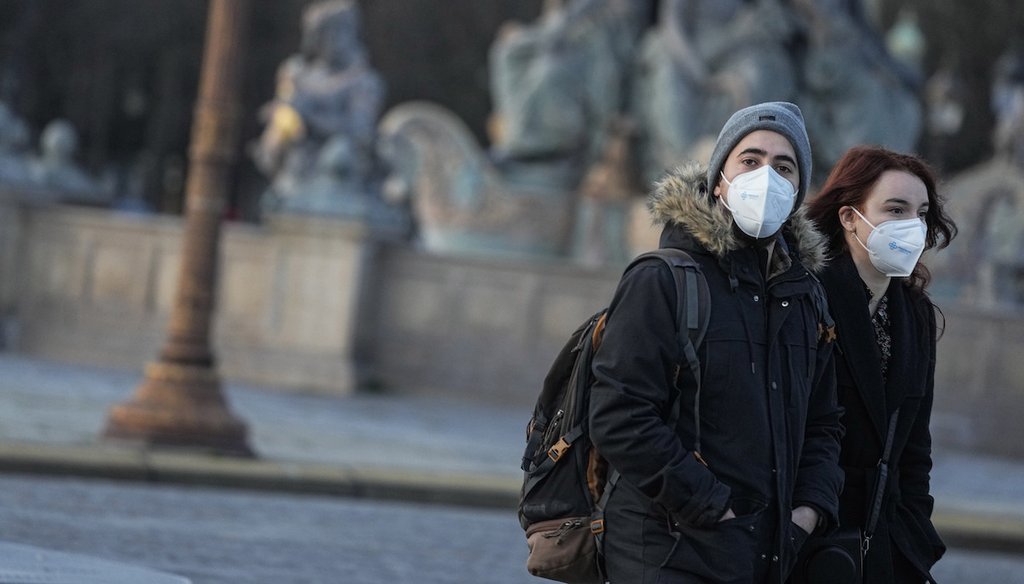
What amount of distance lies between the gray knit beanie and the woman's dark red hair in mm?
492

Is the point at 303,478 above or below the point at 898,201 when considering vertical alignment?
below

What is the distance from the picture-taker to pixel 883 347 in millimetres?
5098

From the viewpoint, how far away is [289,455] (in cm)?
1288

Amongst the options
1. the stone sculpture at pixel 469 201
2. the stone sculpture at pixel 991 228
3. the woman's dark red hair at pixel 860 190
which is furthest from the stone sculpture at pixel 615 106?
the woman's dark red hair at pixel 860 190

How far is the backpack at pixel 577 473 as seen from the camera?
441 centimetres

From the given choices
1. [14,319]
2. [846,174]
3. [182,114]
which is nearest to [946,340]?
[14,319]

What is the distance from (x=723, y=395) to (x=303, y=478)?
25.2 feet

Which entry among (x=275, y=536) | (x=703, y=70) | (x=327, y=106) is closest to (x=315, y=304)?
(x=327, y=106)

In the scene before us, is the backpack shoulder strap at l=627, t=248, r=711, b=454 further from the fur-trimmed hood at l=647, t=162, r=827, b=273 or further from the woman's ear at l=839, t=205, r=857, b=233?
the woman's ear at l=839, t=205, r=857, b=233

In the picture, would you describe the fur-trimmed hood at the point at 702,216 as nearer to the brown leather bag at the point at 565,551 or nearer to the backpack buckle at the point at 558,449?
the backpack buckle at the point at 558,449

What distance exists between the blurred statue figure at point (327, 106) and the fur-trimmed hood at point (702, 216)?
14427 millimetres

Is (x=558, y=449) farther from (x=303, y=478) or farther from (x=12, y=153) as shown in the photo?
(x=12, y=153)

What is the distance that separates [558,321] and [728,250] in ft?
46.7

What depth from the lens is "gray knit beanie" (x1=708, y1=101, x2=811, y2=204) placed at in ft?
15.3
